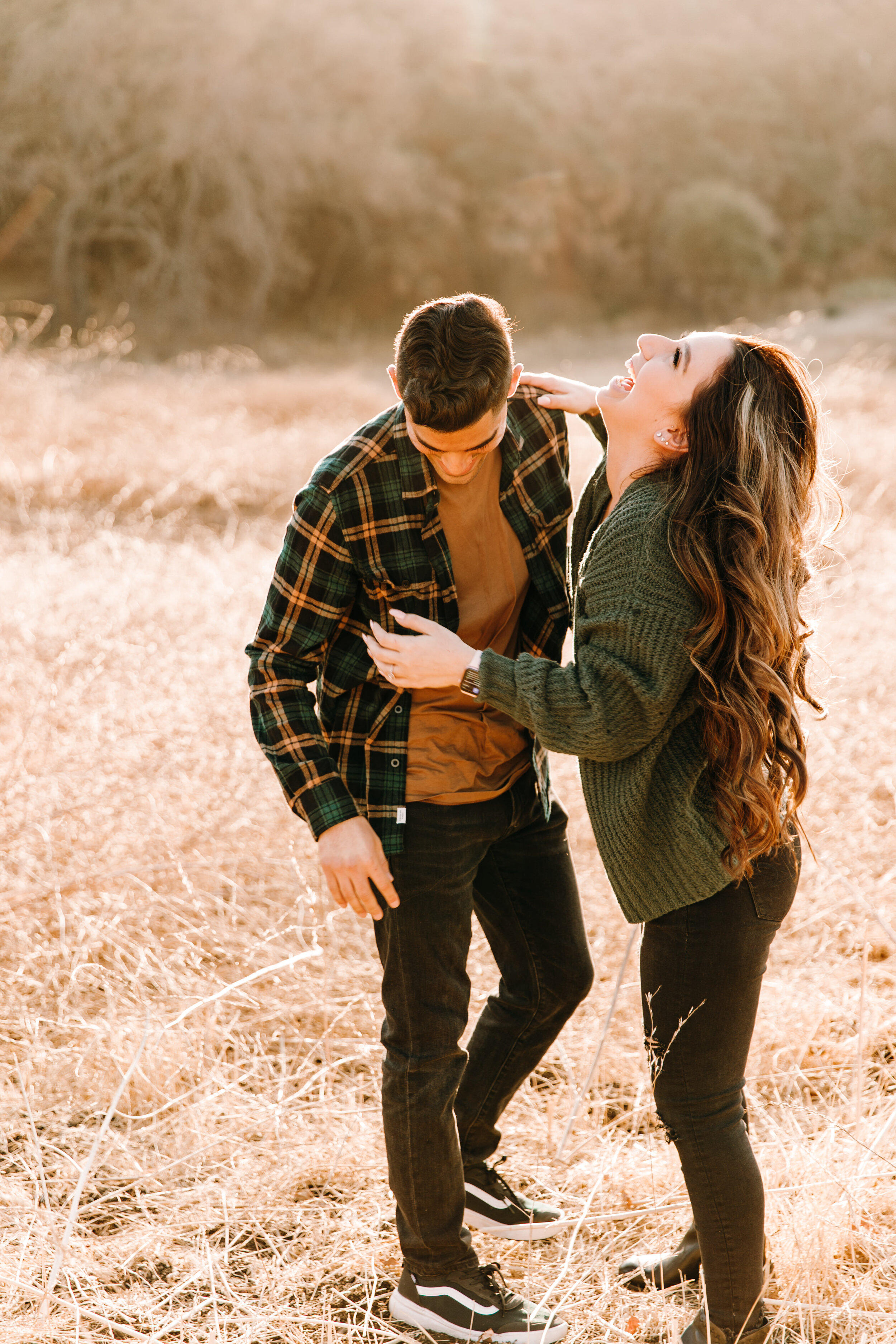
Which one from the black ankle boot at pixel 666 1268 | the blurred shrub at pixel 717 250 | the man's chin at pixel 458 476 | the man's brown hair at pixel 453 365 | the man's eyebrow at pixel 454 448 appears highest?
the blurred shrub at pixel 717 250

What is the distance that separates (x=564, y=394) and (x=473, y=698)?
2.19 feet

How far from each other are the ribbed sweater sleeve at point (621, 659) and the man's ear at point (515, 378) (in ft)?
0.90

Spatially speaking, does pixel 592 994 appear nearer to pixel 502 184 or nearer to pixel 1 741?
pixel 1 741

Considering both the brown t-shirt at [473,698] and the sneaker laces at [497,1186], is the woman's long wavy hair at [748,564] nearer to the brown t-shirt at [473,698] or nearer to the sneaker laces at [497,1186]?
the brown t-shirt at [473,698]

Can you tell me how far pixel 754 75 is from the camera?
27156 millimetres

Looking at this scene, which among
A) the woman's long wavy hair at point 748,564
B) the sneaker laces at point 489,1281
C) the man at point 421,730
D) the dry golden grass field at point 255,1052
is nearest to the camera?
the woman's long wavy hair at point 748,564

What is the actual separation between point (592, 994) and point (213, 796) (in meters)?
1.28

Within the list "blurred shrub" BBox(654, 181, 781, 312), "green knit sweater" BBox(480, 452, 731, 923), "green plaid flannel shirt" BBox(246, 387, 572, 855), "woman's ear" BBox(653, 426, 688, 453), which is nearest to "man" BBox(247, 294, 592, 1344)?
"green plaid flannel shirt" BBox(246, 387, 572, 855)

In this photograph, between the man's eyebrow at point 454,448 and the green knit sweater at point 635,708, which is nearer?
the green knit sweater at point 635,708

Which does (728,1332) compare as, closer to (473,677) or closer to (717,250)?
(473,677)

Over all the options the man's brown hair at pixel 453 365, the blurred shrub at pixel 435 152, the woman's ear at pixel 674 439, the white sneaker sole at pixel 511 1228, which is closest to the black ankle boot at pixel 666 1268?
the white sneaker sole at pixel 511 1228

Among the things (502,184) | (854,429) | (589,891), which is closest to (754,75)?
(502,184)

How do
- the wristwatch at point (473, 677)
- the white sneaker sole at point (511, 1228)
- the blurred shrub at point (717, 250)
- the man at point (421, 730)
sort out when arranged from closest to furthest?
the wristwatch at point (473, 677) < the man at point (421, 730) < the white sneaker sole at point (511, 1228) < the blurred shrub at point (717, 250)

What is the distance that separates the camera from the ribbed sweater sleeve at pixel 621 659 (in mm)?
1604
